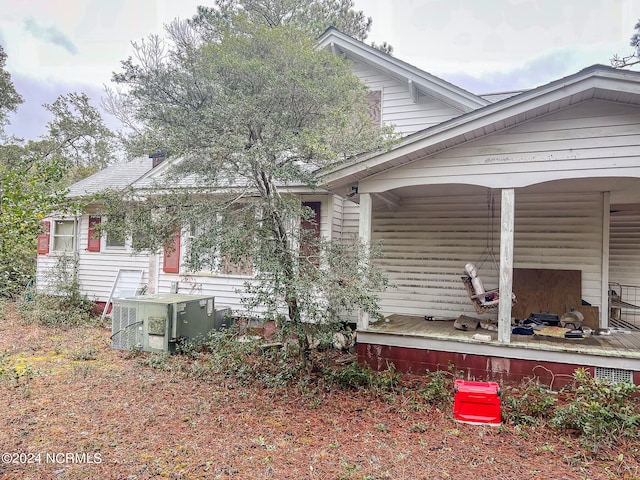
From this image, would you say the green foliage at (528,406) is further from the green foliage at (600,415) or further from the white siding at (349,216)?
the white siding at (349,216)

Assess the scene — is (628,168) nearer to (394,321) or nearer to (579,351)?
(579,351)

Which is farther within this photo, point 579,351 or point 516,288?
point 516,288

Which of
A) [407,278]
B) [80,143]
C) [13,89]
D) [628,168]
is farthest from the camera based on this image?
[80,143]

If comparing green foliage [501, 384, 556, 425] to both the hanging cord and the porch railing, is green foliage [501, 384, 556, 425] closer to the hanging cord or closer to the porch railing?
the hanging cord

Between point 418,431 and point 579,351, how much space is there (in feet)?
7.08

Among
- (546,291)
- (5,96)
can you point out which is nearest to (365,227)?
(546,291)

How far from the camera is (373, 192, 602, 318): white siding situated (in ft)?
20.6

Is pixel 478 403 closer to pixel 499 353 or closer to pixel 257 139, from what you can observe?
pixel 499 353

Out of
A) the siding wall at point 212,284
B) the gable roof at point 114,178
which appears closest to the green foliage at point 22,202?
the siding wall at point 212,284

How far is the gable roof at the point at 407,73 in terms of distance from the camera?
7180 millimetres

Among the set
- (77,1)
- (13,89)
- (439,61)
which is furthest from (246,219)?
(439,61)

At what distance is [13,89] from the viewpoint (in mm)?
19953

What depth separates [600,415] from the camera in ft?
12.0

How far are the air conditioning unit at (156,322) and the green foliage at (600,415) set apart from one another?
4701 mm
